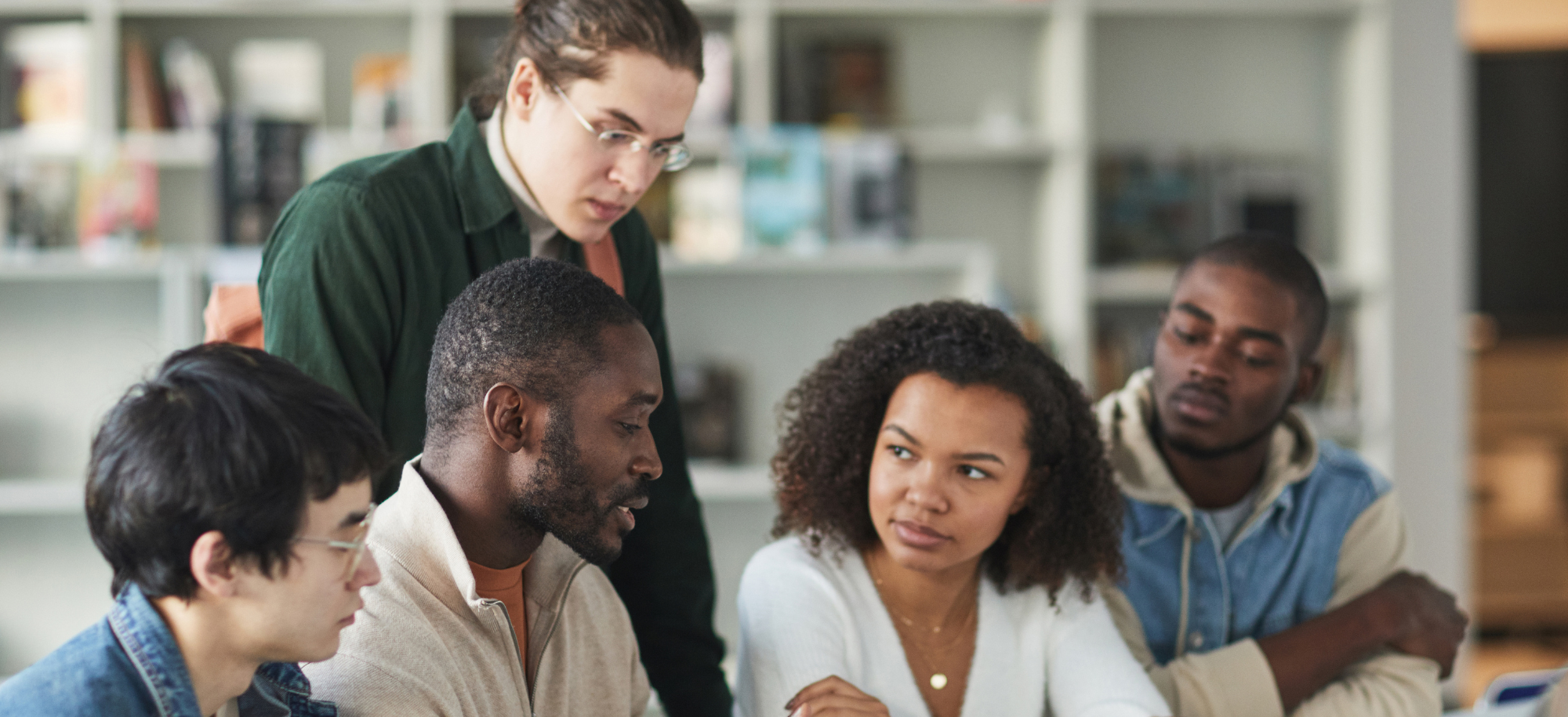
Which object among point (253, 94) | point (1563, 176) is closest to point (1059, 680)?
point (253, 94)

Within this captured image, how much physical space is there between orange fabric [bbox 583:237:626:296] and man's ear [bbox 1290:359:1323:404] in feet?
3.03

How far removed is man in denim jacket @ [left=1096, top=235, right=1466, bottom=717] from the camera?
62.9 inches

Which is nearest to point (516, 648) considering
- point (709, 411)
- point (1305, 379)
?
point (1305, 379)

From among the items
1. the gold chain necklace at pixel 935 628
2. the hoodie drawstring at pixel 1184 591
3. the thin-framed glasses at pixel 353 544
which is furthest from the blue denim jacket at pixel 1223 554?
the thin-framed glasses at pixel 353 544

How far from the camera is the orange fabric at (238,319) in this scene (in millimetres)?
1427

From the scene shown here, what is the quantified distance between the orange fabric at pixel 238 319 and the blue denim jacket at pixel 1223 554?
1.06 meters

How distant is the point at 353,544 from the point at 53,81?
10.0 ft

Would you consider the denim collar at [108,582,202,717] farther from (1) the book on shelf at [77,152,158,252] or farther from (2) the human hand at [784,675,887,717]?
(1) the book on shelf at [77,152,158,252]

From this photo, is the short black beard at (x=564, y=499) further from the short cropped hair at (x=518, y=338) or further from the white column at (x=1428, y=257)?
the white column at (x=1428, y=257)

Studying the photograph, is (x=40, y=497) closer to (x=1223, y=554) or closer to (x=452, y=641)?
(x=452, y=641)

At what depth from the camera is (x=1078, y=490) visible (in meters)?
1.54

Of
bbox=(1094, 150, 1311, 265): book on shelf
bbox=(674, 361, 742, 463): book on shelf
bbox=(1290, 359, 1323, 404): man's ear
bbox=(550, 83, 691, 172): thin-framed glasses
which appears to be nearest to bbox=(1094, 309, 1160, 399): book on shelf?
bbox=(1094, 150, 1311, 265): book on shelf

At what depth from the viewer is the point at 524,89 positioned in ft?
4.82

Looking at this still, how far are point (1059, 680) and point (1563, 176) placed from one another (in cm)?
497
